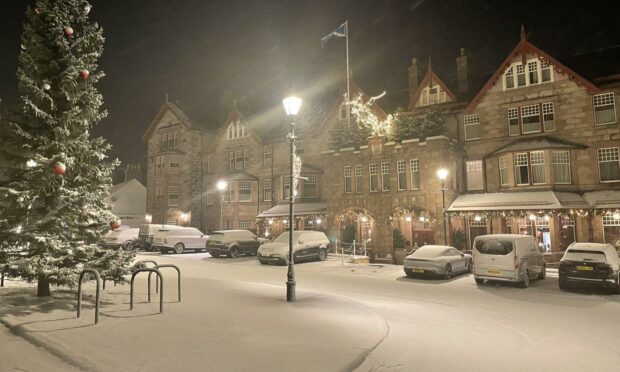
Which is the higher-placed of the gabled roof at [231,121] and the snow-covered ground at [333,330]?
the gabled roof at [231,121]

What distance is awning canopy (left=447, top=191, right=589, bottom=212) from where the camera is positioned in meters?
22.4

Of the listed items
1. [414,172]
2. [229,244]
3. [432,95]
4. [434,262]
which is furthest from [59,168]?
[432,95]

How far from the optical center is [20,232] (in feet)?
33.0

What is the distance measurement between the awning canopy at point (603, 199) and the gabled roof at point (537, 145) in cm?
287

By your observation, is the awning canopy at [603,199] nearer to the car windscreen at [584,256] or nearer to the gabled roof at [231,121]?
the car windscreen at [584,256]

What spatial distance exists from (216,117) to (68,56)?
39498 millimetres

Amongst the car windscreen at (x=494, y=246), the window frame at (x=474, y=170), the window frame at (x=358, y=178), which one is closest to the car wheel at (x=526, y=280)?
the car windscreen at (x=494, y=246)

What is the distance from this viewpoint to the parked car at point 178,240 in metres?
29.7

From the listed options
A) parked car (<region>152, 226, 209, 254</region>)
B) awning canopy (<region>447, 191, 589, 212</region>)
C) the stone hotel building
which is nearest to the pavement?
the stone hotel building

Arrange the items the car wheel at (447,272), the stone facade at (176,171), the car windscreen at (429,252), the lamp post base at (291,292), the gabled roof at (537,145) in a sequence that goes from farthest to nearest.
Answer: the stone facade at (176,171) → the gabled roof at (537,145) → the car windscreen at (429,252) → the car wheel at (447,272) → the lamp post base at (291,292)

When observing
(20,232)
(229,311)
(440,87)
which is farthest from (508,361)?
(440,87)

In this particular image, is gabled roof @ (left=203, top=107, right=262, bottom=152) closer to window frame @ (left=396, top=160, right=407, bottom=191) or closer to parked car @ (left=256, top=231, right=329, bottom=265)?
window frame @ (left=396, top=160, right=407, bottom=191)

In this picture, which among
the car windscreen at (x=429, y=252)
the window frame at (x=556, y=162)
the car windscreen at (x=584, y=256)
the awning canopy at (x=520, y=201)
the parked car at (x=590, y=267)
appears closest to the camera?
the parked car at (x=590, y=267)

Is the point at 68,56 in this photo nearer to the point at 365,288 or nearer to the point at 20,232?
the point at 20,232
